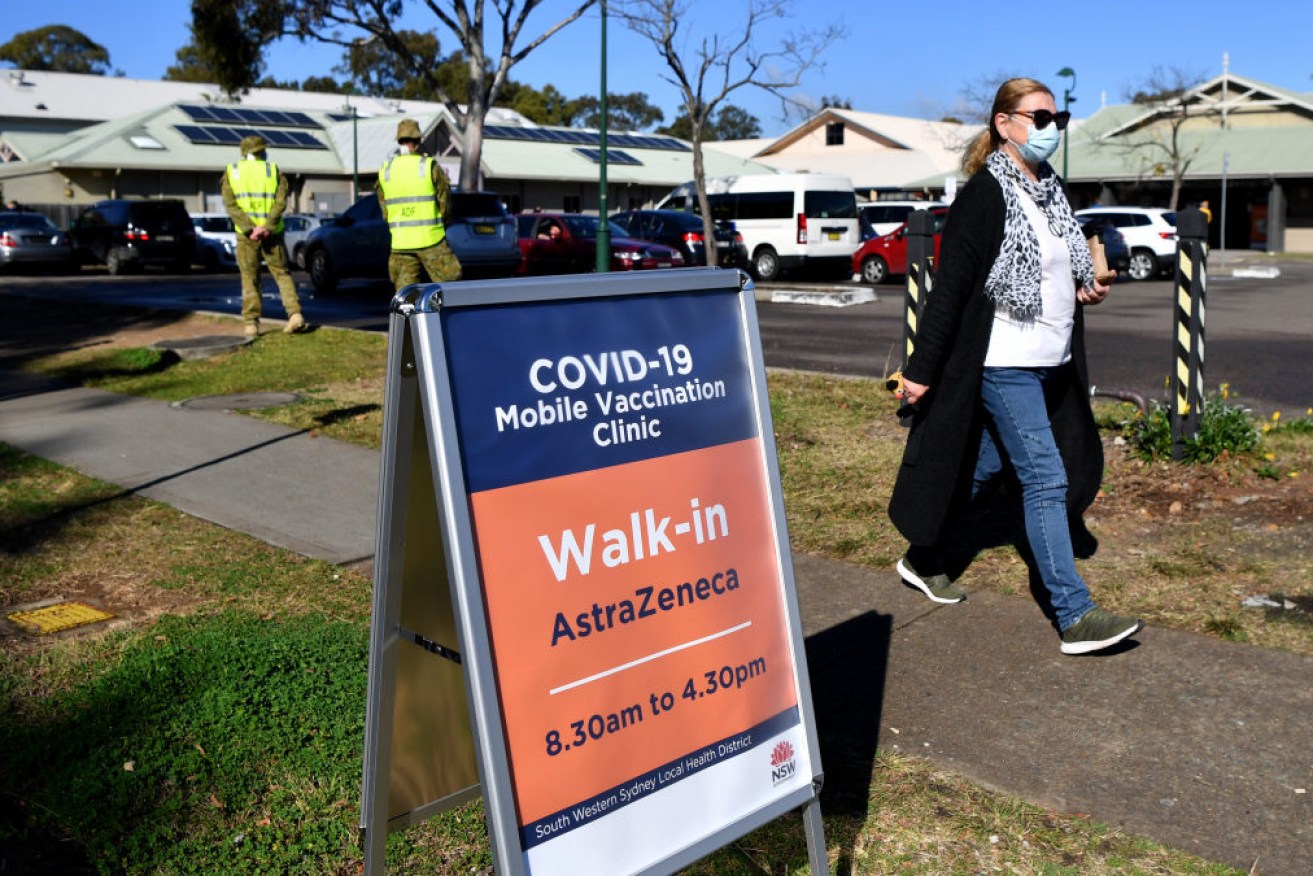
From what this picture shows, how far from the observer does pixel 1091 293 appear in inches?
184

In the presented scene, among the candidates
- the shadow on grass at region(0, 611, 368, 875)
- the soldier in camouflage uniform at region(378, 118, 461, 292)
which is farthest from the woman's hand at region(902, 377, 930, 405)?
the soldier in camouflage uniform at region(378, 118, 461, 292)

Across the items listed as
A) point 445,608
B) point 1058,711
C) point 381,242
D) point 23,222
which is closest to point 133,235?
point 23,222

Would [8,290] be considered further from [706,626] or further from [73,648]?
[706,626]

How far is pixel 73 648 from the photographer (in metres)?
4.77

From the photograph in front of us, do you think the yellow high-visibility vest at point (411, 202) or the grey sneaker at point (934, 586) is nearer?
the grey sneaker at point (934, 586)

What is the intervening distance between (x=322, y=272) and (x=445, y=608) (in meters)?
20.7

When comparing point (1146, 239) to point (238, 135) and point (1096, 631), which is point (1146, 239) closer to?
point (1096, 631)

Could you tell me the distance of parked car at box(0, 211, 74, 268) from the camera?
99.5ft

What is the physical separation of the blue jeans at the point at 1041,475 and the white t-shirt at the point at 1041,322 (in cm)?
5

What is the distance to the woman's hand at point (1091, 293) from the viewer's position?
15.3ft

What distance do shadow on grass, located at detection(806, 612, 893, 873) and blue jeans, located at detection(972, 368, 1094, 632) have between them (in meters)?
0.65

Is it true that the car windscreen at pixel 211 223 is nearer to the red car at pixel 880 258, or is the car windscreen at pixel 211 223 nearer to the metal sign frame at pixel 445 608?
the red car at pixel 880 258

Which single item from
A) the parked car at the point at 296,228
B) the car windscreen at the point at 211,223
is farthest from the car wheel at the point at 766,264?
the car windscreen at the point at 211,223

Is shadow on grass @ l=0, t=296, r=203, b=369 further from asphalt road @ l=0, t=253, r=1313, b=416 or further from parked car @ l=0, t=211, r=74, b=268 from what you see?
parked car @ l=0, t=211, r=74, b=268
